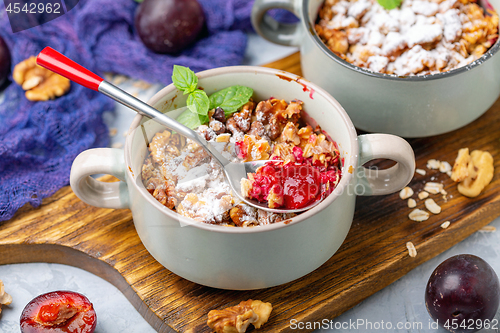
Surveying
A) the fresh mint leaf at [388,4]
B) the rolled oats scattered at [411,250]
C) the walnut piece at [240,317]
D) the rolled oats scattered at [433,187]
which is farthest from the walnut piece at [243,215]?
the fresh mint leaf at [388,4]

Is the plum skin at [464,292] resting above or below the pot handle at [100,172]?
below

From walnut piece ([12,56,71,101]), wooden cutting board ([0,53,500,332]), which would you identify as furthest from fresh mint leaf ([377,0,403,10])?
walnut piece ([12,56,71,101])

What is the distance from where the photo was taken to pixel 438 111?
52.6 inches

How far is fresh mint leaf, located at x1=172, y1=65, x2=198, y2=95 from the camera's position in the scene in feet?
3.95

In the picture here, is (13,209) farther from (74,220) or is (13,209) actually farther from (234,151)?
(234,151)

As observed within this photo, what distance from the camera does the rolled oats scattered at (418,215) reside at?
4.29 feet

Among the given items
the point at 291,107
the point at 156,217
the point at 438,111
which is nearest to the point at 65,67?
the point at 156,217

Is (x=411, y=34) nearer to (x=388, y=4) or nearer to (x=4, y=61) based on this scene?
(x=388, y=4)

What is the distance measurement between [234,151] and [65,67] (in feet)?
1.41

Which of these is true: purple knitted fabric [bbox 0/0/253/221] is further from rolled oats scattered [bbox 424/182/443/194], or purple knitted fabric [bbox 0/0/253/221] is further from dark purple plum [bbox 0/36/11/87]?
rolled oats scattered [bbox 424/182/443/194]

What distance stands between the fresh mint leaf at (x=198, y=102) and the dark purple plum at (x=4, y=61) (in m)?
0.81

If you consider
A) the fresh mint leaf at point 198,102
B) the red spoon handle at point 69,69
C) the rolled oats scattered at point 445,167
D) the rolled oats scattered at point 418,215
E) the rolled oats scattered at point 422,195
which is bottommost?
the rolled oats scattered at point 418,215

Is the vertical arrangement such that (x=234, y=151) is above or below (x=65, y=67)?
below

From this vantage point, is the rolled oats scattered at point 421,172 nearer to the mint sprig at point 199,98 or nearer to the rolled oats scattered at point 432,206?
the rolled oats scattered at point 432,206
